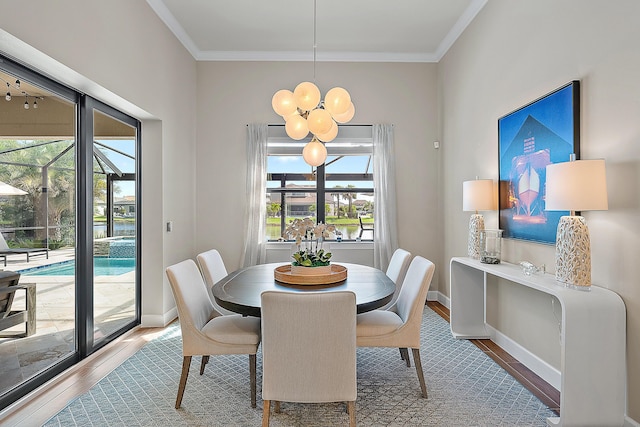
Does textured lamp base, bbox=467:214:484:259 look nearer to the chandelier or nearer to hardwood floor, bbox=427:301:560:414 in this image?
hardwood floor, bbox=427:301:560:414

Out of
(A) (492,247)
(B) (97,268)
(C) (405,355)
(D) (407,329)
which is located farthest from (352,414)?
(B) (97,268)

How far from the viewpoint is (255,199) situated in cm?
495

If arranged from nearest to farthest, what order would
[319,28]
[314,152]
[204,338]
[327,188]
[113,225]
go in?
1. [204,338]
2. [314,152]
3. [113,225]
4. [319,28]
5. [327,188]

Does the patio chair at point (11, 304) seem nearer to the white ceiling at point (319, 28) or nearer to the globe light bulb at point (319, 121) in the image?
the globe light bulb at point (319, 121)

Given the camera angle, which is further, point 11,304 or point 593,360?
point 11,304

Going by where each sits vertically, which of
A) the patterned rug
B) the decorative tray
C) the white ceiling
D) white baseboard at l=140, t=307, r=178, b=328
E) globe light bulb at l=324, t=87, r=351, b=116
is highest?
the white ceiling

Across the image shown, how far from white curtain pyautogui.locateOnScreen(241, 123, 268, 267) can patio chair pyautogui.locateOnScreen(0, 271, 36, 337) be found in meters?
2.57

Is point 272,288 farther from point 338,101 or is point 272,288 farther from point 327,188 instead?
point 327,188

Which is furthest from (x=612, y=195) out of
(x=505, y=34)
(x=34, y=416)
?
(x=34, y=416)

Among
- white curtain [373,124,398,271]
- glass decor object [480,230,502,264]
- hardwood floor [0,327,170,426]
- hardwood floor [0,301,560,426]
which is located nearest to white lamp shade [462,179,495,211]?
glass decor object [480,230,502,264]

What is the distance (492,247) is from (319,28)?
9.83 ft

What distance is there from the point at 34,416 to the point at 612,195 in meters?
3.50

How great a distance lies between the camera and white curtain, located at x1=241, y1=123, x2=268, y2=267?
4.93 meters

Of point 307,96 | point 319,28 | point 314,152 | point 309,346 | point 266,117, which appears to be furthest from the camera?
point 266,117
